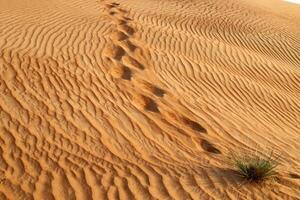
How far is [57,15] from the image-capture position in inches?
395

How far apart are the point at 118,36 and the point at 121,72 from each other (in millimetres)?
2071

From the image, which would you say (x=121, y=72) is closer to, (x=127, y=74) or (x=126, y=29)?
(x=127, y=74)

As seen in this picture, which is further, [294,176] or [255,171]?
[294,176]

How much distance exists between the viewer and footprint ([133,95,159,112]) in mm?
6050

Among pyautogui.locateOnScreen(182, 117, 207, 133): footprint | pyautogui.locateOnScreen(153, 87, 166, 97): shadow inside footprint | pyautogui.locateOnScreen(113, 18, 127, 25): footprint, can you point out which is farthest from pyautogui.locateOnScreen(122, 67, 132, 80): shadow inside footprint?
pyautogui.locateOnScreen(113, 18, 127, 25): footprint

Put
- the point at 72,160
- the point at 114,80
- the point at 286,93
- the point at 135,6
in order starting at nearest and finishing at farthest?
the point at 72,160 < the point at 114,80 < the point at 286,93 < the point at 135,6

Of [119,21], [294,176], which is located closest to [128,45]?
[119,21]

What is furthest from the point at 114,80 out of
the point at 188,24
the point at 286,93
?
the point at 188,24

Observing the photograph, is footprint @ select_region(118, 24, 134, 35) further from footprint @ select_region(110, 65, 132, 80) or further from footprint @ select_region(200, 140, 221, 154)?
footprint @ select_region(200, 140, 221, 154)

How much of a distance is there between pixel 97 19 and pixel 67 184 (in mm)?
6440

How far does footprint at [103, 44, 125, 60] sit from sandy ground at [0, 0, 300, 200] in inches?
0.8

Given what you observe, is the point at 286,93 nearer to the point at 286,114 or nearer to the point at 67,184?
the point at 286,114

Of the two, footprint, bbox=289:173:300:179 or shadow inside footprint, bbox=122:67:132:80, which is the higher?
shadow inside footprint, bbox=122:67:132:80

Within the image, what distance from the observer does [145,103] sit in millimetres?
6168
